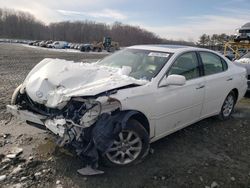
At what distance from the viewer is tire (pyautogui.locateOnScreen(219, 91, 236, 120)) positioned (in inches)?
219

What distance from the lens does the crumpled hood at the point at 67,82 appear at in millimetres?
3324

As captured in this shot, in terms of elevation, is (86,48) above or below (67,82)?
below

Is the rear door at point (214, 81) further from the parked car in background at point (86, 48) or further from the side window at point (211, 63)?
the parked car in background at point (86, 48)

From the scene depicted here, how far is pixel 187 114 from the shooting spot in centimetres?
432

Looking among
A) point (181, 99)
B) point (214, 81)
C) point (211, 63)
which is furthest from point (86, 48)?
point (181, 99)

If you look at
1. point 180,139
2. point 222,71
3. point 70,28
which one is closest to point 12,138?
point 180,139

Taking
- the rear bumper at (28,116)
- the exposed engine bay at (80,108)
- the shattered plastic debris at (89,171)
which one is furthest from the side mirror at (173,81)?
the rear bumper at (28,116)

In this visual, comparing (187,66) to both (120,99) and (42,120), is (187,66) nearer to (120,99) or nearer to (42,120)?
(120,99)

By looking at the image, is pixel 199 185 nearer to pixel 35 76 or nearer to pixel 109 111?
pixel 109 111

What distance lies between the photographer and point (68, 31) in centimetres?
10512

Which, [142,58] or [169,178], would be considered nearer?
[169,178]

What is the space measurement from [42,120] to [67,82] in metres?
0.60

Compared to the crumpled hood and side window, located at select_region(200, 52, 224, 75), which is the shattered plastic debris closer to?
the crumpled hood

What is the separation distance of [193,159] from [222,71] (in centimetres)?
224
